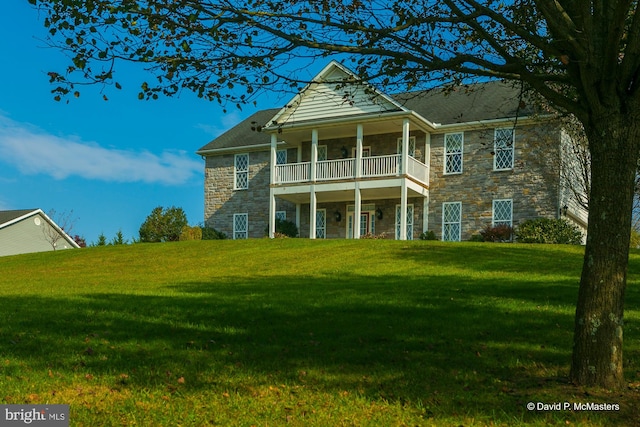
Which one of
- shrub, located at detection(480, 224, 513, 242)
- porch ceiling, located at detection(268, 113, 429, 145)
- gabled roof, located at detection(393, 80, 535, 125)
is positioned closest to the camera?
shrub, located at detection(480, 224, 513, 242)

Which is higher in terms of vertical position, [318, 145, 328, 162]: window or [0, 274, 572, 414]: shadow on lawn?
[318, 145, 328, 162]: window

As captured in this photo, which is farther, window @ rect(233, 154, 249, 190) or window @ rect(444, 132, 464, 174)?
window @ rect(233, 154, 249, 190)

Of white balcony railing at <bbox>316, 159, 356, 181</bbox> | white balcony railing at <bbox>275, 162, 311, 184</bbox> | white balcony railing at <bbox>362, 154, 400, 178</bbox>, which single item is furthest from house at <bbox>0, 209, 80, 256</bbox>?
white balcony railing at <bbox>362, 154, 400, 178</bbox>

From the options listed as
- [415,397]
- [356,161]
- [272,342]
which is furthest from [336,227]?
[415,397]

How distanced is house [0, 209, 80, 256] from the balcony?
857 inches

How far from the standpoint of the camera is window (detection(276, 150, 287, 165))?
34875 mm

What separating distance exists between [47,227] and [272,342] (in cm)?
4402

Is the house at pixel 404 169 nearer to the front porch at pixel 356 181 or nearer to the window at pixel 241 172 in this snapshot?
the front porch at pixel 356 181

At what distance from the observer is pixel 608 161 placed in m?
6.43

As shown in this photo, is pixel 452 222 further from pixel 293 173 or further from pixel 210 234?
pixel 210 234

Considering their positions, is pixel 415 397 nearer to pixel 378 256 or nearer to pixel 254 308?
pixel 254 308

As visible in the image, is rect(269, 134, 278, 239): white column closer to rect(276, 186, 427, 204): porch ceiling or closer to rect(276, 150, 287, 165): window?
rect(276, 186, 427, 204): porch ceiling

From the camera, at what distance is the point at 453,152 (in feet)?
100.0

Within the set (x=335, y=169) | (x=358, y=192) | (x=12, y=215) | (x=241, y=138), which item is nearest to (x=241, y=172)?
(x=241, y=138)
